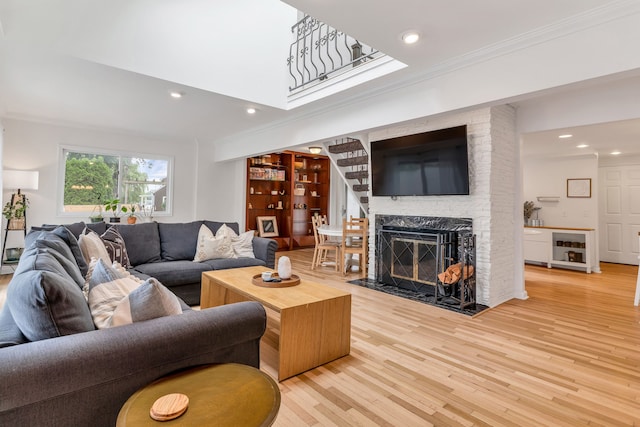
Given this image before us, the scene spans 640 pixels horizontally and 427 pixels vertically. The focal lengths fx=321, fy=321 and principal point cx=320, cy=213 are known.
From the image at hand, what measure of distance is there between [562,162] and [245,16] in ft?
22.7

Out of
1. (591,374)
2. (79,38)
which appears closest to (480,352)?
(591,374)

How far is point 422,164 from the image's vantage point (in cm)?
414

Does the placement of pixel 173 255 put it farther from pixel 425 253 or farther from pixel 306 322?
pixel 425 253

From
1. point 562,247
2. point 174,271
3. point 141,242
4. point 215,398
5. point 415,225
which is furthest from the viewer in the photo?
point 562,247

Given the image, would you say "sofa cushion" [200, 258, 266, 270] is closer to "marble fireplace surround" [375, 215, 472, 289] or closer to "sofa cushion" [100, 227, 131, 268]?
"sofa cushion" [100, 227, 131, 268]

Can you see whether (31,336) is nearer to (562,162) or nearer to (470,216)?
(470,216)

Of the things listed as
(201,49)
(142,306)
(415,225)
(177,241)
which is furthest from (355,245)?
(142,306)


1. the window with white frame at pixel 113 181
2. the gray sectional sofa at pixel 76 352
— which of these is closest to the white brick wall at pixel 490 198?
the gray sectional sofa at pixel 76 352

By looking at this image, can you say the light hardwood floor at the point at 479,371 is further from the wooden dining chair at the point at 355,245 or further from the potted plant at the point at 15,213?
the potted plant at the point at 15,213

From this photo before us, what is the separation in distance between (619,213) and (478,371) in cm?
696

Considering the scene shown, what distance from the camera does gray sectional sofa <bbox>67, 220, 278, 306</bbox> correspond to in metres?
3.49

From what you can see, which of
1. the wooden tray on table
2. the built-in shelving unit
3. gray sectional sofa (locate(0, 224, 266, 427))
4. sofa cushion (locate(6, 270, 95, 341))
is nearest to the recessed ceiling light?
the wooden tray on table

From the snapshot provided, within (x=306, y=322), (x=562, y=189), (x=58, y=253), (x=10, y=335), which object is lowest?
(x=306, y=322)

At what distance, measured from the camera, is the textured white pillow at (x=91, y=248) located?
2.89 m
